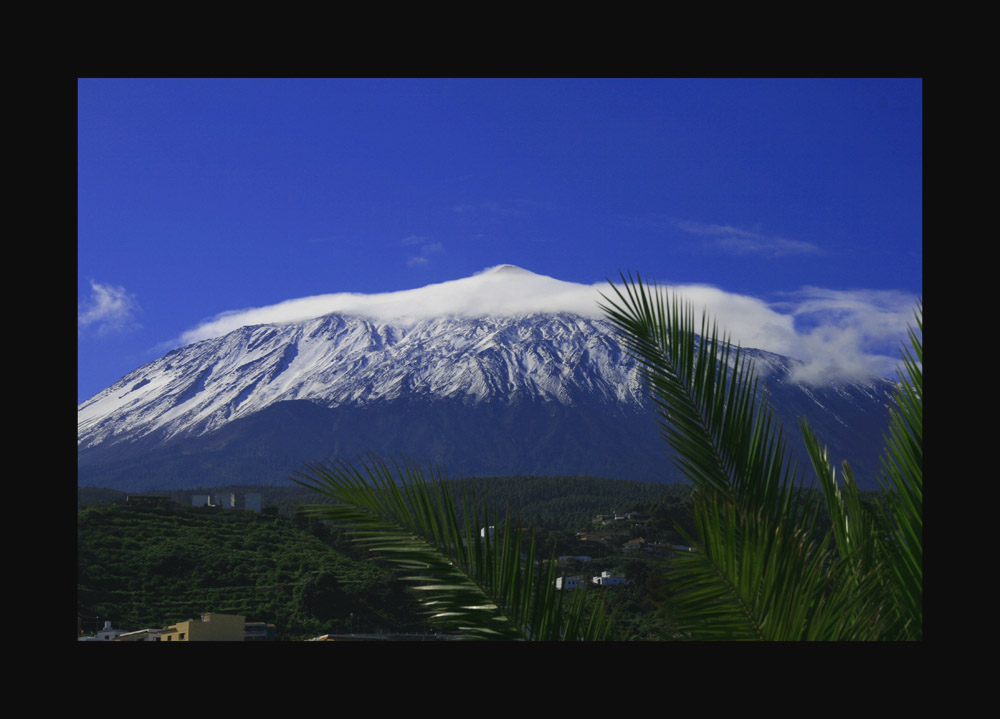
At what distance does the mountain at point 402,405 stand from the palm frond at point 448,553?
63.9 meters

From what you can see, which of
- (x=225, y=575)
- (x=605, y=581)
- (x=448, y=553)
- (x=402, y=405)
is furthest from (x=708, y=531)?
(x=402, y=405)

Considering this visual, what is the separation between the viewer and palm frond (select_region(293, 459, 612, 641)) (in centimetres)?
243

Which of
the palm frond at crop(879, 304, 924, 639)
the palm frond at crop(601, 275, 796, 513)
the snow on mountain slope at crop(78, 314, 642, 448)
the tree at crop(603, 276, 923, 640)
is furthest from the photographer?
the snow on mountain slope at crop(78, 314, 642, 448)

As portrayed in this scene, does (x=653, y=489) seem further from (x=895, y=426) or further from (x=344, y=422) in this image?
(x=344, y=422)

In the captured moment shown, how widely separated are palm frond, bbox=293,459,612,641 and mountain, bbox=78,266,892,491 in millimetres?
63879

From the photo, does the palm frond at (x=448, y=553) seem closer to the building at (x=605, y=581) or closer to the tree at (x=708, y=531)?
the tree at (x=708, y=531)

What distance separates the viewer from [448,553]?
2.47 metres

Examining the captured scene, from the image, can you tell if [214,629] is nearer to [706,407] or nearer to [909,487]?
[706,407]

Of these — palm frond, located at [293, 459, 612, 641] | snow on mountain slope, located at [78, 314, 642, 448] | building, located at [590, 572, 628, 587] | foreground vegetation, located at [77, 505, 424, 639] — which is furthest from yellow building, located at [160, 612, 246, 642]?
snow on mountain slope, located at [78, 314, 642, 448]

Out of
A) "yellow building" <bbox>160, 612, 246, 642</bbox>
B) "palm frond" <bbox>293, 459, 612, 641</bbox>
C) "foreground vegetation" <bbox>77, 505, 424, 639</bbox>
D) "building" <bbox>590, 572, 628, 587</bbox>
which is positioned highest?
"palm frond" <bbox>293, 459, 612, 641</bbox>

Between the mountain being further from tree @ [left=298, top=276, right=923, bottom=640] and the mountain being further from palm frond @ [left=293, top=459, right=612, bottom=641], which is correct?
palm frond @ [left=293, top=459, right=612, bottom=641]

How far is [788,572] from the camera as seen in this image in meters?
2.34

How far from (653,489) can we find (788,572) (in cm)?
3864
